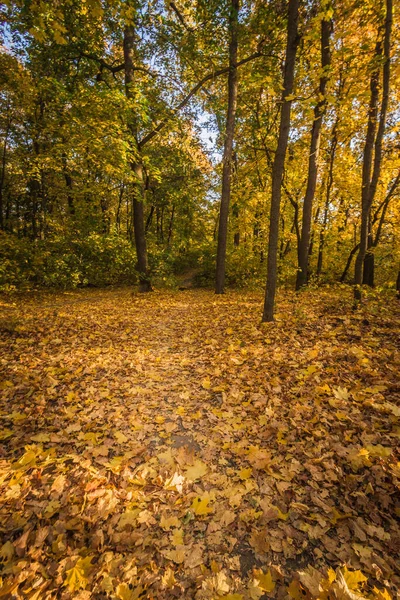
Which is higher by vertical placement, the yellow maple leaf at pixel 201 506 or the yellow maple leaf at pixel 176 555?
the yellow maple leaf at pixel 201 506

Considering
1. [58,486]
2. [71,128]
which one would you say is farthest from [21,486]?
[71,128]

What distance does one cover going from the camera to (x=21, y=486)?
2.45m

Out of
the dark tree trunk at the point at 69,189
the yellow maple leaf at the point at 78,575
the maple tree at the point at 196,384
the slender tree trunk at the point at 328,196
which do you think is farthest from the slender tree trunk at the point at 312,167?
the dark tree trunk at the point at 69,189

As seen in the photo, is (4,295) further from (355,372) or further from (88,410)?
(355,372)

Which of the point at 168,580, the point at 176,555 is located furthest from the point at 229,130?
the point at 168,580

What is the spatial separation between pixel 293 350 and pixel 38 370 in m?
4.39

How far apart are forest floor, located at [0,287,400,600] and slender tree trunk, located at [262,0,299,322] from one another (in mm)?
1651

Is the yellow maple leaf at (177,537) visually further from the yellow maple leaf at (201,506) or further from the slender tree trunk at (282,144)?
the slender tree trunk at (282,144)

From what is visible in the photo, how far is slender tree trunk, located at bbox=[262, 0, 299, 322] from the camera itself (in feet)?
18.1

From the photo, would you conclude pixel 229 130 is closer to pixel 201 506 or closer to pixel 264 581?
pixel 201 506

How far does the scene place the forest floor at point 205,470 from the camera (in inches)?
73.2

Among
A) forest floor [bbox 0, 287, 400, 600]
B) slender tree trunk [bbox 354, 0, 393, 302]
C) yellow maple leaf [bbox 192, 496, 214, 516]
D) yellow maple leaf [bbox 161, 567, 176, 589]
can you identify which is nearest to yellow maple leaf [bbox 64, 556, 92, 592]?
forest floor [bbox 0, 287, 400, 600]

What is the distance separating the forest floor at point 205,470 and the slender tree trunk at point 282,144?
1.65m

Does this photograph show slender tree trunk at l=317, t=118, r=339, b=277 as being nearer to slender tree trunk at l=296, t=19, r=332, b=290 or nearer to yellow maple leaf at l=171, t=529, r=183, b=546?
slender tree trunk at l=296, t=19, r=332, b=290
